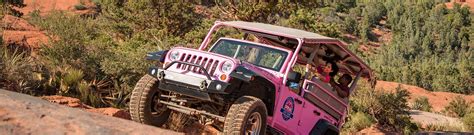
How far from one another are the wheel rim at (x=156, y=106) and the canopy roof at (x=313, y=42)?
5.55 feet

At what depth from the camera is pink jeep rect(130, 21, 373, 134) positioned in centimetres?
647

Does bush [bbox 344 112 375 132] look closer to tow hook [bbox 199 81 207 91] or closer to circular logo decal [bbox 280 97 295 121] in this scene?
circular logo decal [bbox 280 97 295 121]

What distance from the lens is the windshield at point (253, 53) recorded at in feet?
25.6

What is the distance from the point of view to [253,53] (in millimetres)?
8172

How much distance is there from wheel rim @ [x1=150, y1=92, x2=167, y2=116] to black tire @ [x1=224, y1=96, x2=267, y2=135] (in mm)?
1354

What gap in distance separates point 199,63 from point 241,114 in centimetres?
101

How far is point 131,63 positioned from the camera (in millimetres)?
11656

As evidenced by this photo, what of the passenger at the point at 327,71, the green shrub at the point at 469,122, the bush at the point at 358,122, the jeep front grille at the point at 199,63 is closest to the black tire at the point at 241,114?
the jeep front grille at the point at 199,63

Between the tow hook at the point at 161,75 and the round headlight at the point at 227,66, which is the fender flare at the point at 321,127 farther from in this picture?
the tow hook at the point at 161,75

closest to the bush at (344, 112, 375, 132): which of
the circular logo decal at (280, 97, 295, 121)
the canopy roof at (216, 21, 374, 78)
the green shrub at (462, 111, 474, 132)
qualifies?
the green shrub at (462, 111, 474, 132)

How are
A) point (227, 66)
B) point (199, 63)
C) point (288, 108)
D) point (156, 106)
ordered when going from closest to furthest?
1. point (227, 66)
2. point (199, 63)
3. point (156, 106)
4. point (288, 108)

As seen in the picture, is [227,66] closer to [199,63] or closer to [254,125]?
[199,63]

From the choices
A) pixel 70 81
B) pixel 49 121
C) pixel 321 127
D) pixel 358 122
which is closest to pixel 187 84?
pixel 49 121

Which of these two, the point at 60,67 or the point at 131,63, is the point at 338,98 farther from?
the point at 60,67
